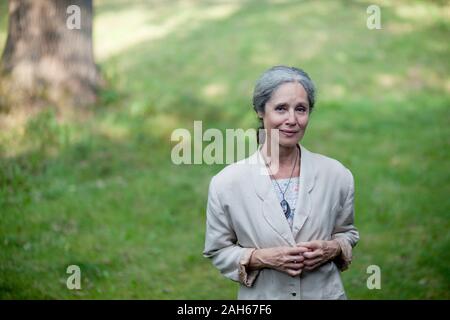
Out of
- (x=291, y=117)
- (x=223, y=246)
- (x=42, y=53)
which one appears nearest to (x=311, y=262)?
(x=223, y=246)

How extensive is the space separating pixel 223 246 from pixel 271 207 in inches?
14.2

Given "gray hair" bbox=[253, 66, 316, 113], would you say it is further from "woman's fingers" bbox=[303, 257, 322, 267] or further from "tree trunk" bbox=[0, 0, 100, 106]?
"tree trunk" bbox=[0, 0, 100, 106]

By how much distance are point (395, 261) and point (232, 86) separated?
5.17 metres

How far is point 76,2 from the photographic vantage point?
8.34 m

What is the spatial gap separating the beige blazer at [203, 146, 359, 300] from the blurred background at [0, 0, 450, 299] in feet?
7.76

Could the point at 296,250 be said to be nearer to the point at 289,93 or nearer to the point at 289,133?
the point at 289,133

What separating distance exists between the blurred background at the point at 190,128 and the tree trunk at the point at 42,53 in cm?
4

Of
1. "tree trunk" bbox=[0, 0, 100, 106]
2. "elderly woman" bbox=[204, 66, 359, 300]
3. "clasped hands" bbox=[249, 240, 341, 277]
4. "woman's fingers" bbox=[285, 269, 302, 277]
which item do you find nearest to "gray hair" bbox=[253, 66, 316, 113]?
"elderly woman" bbox=[204, 66, 359, 300]

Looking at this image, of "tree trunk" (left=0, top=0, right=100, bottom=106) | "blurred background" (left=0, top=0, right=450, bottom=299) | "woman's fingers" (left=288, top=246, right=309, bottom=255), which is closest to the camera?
"woman's fingers" (left=288, top=246, right=309, bottom=255)

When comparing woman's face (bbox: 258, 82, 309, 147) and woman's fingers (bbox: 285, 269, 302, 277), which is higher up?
woman's face (bbox: 258, 82, 309, 147)

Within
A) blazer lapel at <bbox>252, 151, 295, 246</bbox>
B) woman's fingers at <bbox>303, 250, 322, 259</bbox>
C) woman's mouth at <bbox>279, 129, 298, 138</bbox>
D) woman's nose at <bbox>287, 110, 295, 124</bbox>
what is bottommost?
woman's fingers at <bbox>303, 250, 322, 259</bbox>

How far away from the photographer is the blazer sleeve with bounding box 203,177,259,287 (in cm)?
306

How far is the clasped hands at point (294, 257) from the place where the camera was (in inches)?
116

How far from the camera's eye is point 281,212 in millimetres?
3023
